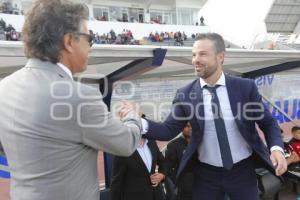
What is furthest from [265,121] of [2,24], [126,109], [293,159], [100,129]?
[2,24]

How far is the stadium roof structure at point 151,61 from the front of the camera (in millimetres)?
3041

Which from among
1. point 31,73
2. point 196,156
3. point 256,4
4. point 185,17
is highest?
point 256,4

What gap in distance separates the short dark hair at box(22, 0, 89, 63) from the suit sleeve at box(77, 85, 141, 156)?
26 centimetres

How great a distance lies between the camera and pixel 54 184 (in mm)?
1491

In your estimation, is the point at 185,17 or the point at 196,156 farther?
the point at 185,17

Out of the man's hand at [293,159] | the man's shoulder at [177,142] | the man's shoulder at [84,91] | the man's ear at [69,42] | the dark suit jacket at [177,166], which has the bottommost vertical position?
the man's hand at [293,159]

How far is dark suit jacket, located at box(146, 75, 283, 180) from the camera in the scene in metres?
2.52

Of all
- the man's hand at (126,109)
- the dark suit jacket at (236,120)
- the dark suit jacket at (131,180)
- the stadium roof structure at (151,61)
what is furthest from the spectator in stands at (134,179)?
Answer: the man's hand at (126,109)

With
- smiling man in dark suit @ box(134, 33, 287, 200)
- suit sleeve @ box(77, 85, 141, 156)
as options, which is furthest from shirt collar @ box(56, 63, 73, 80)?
smiling man in dark suit @ box(134, 33, 287, 200)

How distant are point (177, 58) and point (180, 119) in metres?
1.24

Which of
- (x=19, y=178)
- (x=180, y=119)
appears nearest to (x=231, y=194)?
(x=180, y=119)

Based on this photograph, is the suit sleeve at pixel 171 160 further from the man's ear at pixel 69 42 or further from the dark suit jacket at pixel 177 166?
the man's ear at pixel 69 42

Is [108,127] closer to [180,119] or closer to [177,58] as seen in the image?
[180,119]

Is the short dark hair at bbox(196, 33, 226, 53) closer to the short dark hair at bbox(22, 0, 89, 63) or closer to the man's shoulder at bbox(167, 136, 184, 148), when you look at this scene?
the short dark hair at bbox(22, 0, 89, 63)
